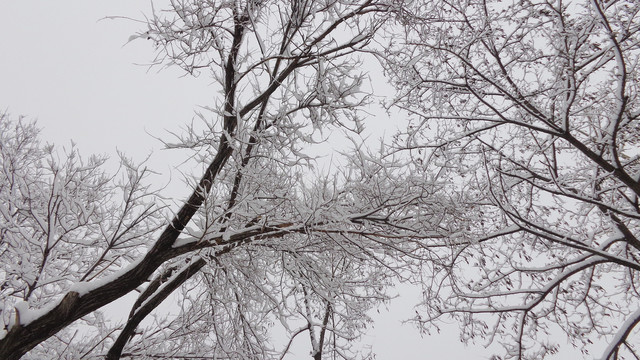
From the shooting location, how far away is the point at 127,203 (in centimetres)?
511

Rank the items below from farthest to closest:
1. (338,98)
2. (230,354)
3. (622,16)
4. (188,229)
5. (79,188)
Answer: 1. (79,188)
2. (230,354)
3. (338,98)
4. (622,16)
5. (188,229)

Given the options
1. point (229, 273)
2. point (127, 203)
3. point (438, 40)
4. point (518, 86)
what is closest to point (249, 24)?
point (438, 40)

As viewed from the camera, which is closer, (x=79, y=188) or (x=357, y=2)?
(x=357, y=2)

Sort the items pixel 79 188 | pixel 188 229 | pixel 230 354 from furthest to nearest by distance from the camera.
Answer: pixel 79 188 → pixel 230 354 → pixel 188 229

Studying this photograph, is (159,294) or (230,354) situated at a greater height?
(159,294)

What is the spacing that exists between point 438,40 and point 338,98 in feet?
4.96

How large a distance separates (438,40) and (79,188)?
6330 mm

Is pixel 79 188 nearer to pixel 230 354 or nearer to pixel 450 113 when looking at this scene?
pixel 230 354

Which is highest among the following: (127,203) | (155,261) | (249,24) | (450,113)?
(249,24)

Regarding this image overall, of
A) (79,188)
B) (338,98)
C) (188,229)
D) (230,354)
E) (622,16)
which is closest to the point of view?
(188,229)

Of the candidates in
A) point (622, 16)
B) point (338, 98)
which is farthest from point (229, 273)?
point (622, 16)

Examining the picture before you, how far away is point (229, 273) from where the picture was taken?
205 inches

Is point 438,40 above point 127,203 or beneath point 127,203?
above

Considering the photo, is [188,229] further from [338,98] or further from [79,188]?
[79,188]
